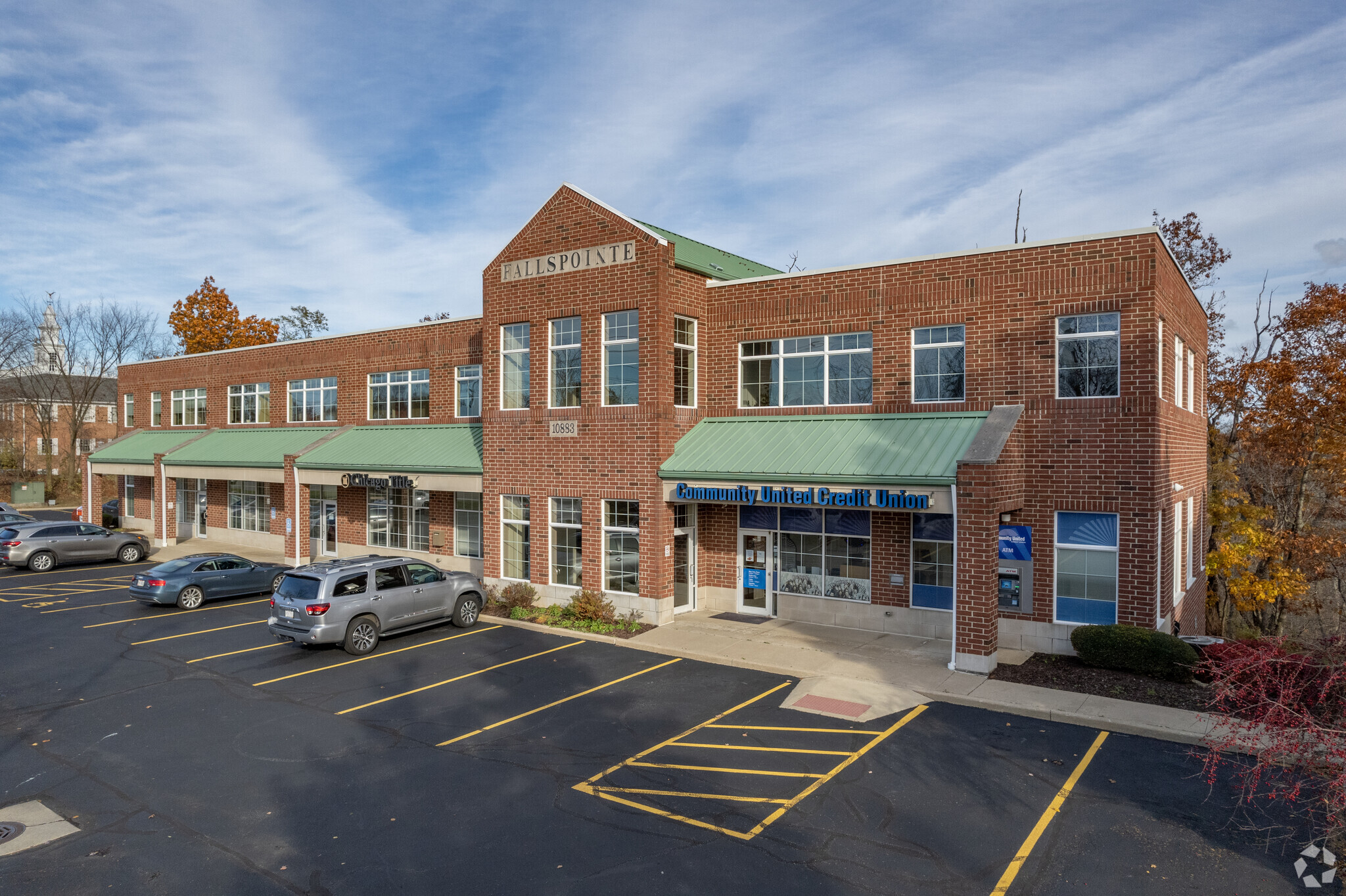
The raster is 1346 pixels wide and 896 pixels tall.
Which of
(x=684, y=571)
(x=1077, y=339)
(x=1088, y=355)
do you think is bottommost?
(x=684, y=571)

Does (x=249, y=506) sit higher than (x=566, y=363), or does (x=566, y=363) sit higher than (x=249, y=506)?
(x=566, y=363)

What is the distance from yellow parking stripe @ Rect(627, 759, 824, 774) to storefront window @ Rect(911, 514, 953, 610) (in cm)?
782

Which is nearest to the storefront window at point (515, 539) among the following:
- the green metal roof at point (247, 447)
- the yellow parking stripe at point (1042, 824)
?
the green metal roof at point (247, 447)

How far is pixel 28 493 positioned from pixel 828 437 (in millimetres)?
64944

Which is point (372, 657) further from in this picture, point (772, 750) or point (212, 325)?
point (212, 325)

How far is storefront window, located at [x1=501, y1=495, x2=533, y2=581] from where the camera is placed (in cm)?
2042

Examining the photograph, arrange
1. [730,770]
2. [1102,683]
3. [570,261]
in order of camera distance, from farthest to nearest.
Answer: [570,261] → [1102,683] → [730,770]

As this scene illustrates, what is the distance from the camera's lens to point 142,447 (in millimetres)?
35031

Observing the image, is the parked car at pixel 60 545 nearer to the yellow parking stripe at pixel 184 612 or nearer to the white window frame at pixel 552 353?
the yellow parking stripe at pixel 184 612

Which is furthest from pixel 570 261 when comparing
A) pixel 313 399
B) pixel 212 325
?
pixel 212 325

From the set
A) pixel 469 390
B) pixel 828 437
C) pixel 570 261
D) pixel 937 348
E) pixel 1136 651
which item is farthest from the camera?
pixel 469 390

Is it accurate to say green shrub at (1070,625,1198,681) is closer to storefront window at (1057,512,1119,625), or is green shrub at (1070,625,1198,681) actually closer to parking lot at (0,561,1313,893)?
storefront window at (1057,512,1119,625)

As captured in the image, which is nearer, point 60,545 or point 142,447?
point 60,545

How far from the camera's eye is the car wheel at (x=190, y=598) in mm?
20031
